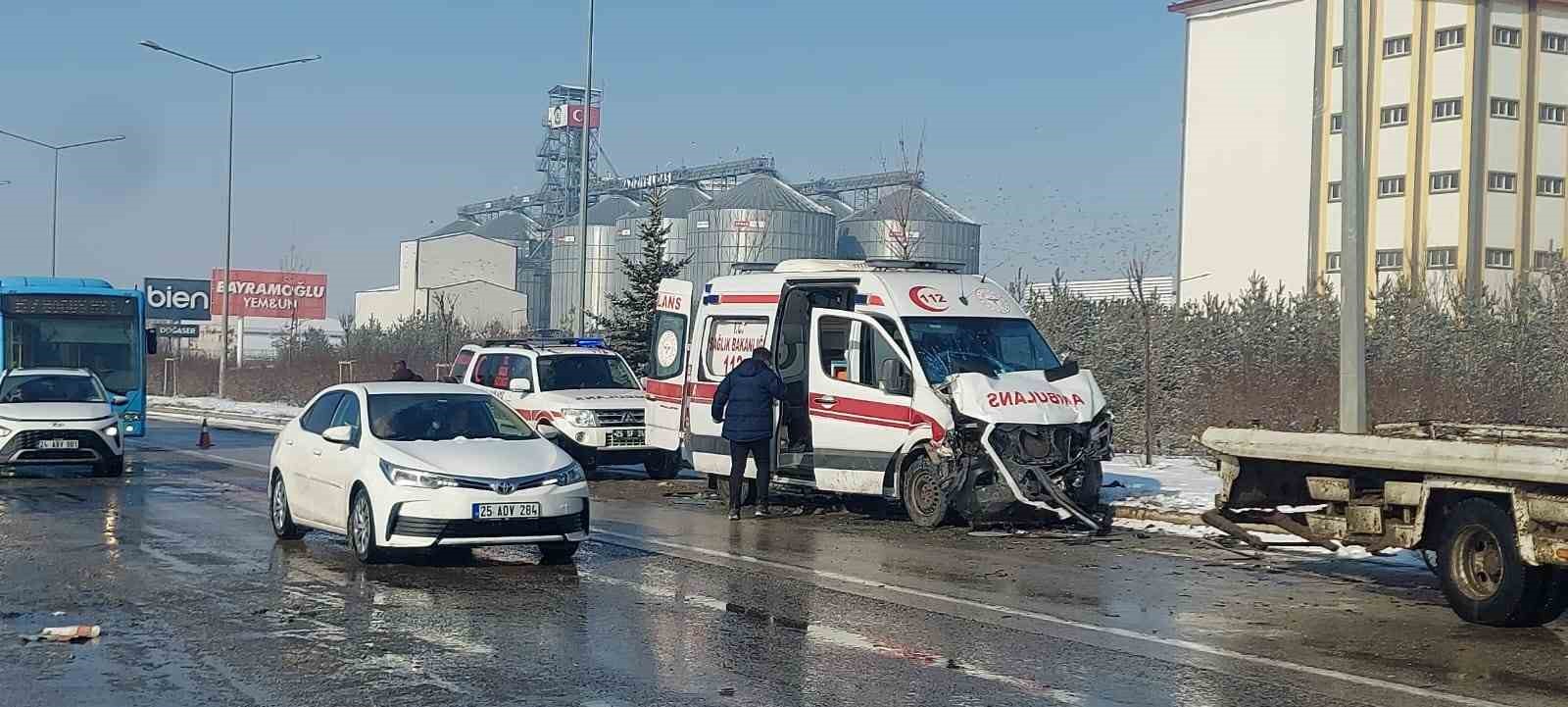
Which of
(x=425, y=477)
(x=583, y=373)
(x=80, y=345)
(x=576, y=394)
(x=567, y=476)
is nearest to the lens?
(x=425, y=477)

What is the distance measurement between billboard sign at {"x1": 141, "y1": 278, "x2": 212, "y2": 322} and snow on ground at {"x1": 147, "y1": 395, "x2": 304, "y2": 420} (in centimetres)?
1940

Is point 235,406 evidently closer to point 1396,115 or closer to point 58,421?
point 58,421

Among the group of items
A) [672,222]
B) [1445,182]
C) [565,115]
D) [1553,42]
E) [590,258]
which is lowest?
[1445,182]

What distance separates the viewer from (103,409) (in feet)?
73.5

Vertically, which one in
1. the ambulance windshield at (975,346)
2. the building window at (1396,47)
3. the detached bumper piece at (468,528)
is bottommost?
the detached bumper piece at (468,528)

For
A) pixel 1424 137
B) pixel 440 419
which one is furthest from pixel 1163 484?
pixel 1424 137

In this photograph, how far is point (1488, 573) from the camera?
10.4 meters

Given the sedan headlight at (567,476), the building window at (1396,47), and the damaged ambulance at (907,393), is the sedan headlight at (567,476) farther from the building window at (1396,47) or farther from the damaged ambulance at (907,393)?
the building window at (1396,47)

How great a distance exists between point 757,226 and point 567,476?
75.7 meters

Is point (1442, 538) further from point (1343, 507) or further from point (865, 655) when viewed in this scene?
point (865, 655)

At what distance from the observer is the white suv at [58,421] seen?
69.8 feet

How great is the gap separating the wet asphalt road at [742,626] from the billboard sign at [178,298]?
6982 cm

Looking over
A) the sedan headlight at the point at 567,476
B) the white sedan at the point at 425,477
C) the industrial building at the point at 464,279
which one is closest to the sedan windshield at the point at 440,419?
the white sedan at the point at 425,477

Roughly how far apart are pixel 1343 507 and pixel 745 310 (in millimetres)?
8890
